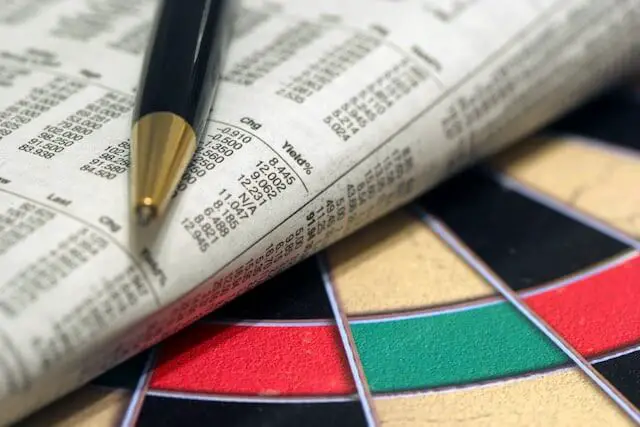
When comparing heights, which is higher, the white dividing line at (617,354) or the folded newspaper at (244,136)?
the folded newspaper at (244,136)

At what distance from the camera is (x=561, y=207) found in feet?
1.33

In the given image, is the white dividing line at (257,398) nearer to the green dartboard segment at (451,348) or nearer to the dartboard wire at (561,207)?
the green dartboard segment at (451,348)

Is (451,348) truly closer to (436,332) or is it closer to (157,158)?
(436,332)

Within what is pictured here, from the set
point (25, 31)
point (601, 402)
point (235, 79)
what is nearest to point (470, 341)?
point (601, 402)

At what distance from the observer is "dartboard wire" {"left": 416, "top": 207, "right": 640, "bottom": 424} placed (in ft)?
0.99

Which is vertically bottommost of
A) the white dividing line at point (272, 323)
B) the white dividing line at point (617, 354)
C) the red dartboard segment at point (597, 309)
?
the white dividing line at point (272, 323)

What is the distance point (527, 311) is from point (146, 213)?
0.17 metres

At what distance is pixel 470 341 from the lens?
12.8 inches

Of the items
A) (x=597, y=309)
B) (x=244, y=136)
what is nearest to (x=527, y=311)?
(x=597, y=309)

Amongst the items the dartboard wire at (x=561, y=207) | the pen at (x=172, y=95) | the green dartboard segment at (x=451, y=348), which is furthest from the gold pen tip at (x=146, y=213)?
the dartboard wire at (x=561, y=207)

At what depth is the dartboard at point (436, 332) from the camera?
296 mm

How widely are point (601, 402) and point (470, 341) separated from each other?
0.18 feet

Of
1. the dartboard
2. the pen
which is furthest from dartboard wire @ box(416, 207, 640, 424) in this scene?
the pen

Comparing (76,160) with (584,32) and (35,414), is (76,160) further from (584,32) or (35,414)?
(584,32)
